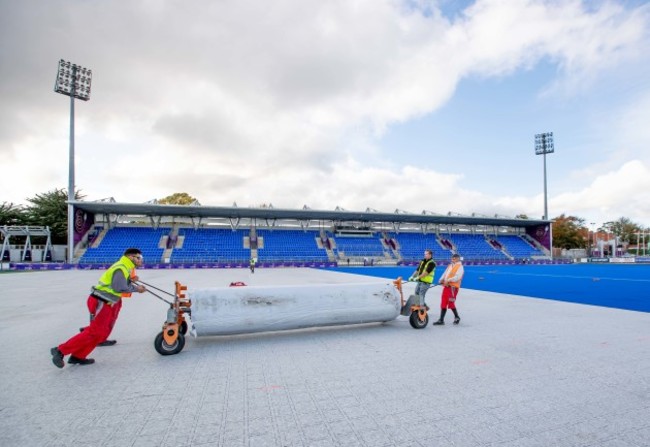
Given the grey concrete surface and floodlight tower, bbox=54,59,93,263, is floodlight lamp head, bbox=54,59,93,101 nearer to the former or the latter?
floodlight tower, bbox=54,59,93,263

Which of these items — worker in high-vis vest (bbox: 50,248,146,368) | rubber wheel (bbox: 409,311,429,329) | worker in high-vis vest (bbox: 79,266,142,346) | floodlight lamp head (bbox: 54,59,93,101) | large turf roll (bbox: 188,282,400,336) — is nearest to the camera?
worker in high-vis vest (bbox: 50,248,146,368)

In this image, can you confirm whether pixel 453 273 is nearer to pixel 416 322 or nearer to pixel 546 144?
pixel 416 322

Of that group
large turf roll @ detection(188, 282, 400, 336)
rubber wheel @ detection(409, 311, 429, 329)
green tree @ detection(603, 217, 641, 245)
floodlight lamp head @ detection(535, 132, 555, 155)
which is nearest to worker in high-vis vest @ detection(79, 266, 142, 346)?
large turf roll @ detection(188, 282, 400, 336)

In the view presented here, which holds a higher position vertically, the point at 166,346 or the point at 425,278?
the point at 425,278

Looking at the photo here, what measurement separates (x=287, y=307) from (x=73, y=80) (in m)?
35.8

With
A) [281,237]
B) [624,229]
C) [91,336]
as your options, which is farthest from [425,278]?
[624,229]

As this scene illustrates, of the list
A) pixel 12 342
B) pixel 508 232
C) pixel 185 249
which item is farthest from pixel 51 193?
pixel 508 232

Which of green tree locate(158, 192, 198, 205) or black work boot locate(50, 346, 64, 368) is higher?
green tree locate(158, 192, 198, 205)

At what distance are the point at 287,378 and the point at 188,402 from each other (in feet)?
3.66

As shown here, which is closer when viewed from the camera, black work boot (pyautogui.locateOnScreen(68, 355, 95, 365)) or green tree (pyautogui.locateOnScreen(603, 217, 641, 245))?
black work boot (pyautogui.locateOnScreen(68, 355, 95, 365))

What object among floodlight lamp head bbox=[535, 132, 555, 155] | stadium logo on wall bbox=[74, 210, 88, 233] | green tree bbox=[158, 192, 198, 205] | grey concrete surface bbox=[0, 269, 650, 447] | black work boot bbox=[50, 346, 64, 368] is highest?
floodlight lamp head bbox=[535, 132, 555, 155]

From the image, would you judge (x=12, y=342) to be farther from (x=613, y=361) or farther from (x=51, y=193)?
(x=51, y=193)

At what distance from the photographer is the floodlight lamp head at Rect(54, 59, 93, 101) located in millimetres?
30516

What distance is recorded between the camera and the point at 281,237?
38438 millimetres
